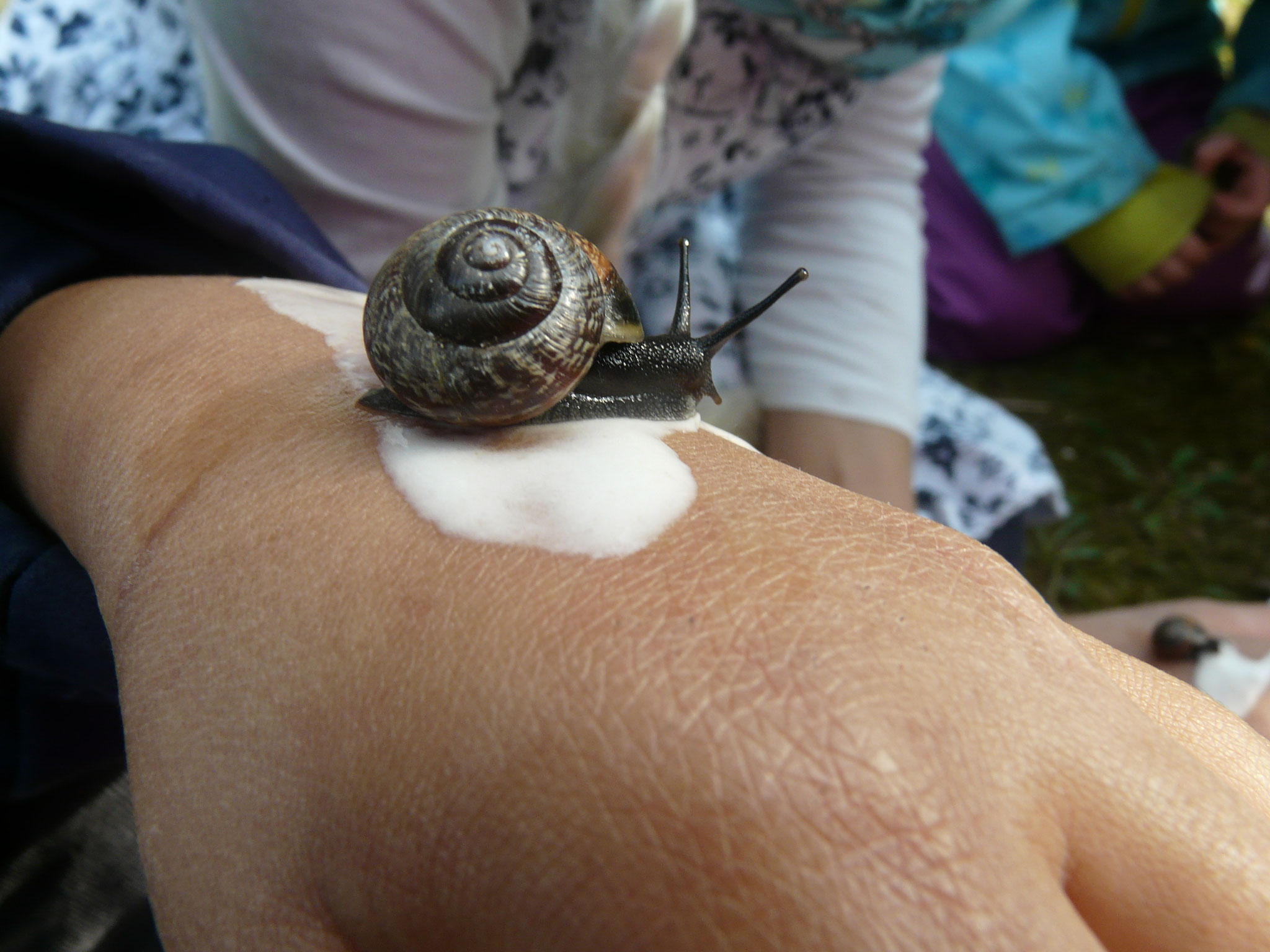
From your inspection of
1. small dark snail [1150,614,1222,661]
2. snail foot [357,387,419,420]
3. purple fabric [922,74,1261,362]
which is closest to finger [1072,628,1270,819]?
snail foot [357,387,419,420]

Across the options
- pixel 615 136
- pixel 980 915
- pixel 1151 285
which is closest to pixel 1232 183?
pixel 1151 285

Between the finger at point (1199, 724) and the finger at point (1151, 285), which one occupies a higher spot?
the finger at point (1151, 285)

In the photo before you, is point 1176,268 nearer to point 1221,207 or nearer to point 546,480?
point 1221,207

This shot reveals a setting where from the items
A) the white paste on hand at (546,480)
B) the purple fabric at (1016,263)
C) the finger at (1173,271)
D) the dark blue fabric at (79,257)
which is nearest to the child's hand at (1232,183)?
the finger at (1173,271)

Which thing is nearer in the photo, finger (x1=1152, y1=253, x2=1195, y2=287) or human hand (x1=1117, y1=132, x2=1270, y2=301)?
human hand (x1=1117, y1=132, x2=1270, y2=301)

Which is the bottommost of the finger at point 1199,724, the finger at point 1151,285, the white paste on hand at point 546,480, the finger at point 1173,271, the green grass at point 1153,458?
the green grass at point 1153,458

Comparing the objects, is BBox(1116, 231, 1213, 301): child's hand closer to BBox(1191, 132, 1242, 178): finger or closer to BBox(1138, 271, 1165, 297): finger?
BBox(1138, 271, 1165, 297): finger

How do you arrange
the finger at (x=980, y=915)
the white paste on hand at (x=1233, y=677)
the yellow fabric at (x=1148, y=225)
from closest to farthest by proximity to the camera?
the finger at (x=980, y=915) → the white paste on hand at (x=1233, y=677) → the yellow fabric at (x=1148, y=225)

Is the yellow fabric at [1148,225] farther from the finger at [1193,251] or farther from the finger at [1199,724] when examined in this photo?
the finger at [1199,724]
